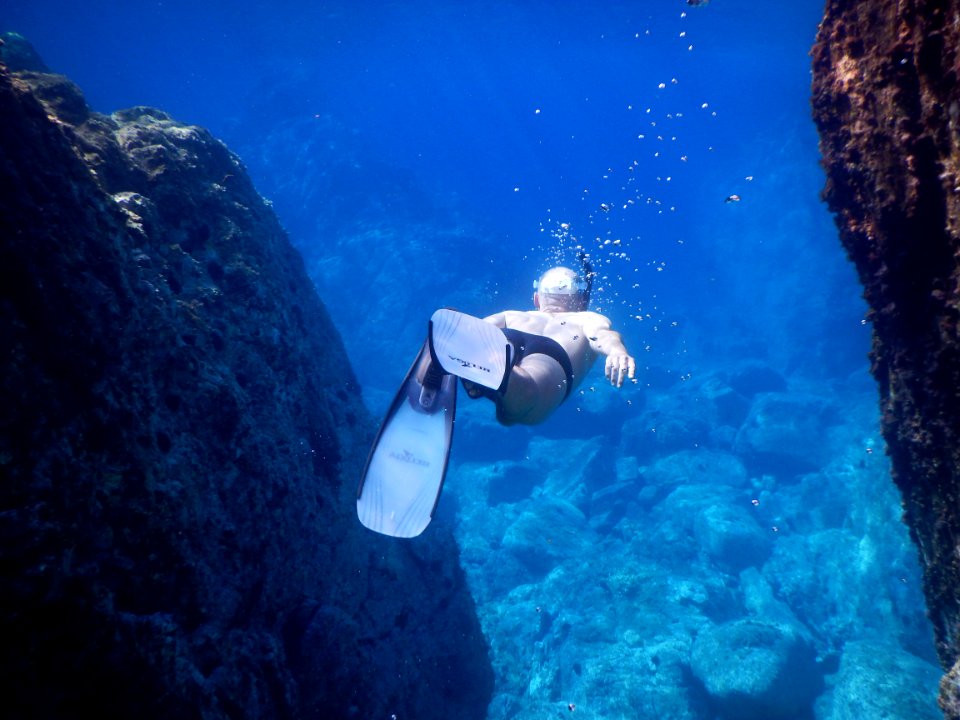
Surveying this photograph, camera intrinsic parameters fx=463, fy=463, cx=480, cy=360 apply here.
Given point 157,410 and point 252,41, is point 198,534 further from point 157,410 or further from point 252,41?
point 252,41

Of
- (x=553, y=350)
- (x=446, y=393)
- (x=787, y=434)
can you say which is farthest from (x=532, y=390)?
(x=787, y=434)

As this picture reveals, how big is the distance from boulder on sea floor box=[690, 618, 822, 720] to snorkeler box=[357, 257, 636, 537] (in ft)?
24.4

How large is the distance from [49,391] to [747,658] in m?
11.0

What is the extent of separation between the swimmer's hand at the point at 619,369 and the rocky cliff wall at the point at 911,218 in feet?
5.30

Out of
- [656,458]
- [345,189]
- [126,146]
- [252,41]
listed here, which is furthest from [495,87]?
[126,146]

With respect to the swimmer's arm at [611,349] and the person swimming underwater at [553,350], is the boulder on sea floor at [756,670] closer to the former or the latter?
the person swimming underwater at [553,350]

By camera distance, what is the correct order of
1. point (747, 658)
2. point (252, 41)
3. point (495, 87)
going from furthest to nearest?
1. point (495, 87)
2. point (252, 41)
3. point (747, 658)

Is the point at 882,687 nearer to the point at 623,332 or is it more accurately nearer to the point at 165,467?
the point at 165,467

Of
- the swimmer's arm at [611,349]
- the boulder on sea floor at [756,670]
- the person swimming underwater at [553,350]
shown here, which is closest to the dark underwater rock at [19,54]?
the person swimming underwater at [553,350]

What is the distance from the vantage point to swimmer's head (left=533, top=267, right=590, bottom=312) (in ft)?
19.5

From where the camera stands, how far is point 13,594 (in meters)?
1.56

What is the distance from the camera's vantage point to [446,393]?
14.9ft

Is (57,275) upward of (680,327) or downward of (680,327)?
downward

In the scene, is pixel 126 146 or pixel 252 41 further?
pixel 252 41
